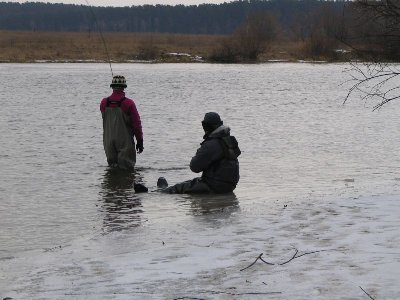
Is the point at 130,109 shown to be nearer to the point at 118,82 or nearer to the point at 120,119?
the point at 120,119

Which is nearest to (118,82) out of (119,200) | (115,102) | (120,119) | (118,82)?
(118,82)

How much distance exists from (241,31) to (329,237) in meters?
62.3

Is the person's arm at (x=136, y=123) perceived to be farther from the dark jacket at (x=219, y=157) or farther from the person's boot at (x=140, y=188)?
the dark jacket at (x=219, y=157)

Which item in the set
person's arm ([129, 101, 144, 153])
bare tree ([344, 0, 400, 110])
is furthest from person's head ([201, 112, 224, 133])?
person's arm ([129, 101, 144, 153])

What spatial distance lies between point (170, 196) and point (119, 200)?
68cm

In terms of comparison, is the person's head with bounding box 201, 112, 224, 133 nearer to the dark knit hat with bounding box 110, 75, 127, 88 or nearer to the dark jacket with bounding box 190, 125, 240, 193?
the dark jacket with bounding box 190, 125, 240, 193

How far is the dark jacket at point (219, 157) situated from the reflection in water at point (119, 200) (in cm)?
96

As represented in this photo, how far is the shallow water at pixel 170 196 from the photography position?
6.31 metres

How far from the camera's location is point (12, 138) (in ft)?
56.9

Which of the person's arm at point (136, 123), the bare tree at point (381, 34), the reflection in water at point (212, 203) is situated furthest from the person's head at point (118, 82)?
the bare tree at point (381, 34)

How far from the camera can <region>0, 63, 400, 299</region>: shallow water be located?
631cm

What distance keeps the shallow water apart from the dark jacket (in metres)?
0.33

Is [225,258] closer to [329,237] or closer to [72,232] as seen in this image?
[329,237]

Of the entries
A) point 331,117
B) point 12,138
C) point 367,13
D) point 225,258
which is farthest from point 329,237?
point 331,117
